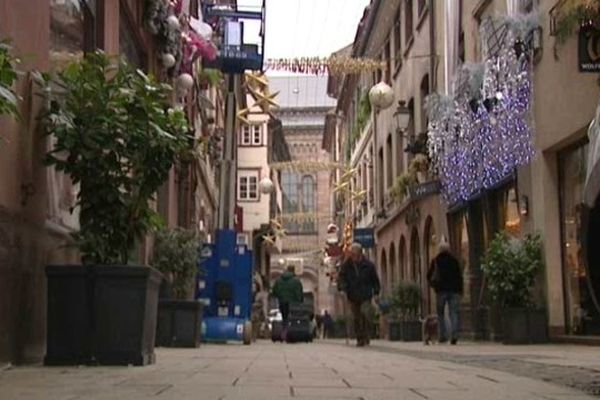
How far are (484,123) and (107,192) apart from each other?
31.7 ft

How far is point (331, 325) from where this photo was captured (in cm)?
3938

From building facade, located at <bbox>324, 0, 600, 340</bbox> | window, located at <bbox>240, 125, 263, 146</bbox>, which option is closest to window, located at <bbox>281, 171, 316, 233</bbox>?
window, located at <bbox>240, 125, 263, 146</bbox>

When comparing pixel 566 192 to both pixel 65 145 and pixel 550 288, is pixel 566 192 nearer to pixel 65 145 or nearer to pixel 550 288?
pixel 550 288

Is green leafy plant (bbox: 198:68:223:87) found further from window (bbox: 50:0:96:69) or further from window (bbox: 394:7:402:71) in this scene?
window (bbox: 50:0:96:69)

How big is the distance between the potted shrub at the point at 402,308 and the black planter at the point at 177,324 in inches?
349

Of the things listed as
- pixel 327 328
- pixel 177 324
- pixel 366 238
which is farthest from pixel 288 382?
pixel 327 328

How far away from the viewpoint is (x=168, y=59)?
15.7m

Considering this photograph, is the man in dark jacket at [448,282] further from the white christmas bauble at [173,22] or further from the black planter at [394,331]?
the white christmas bauble at [173,22]

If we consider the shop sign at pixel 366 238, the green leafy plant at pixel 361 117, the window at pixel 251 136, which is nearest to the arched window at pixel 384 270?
the shop sign at pixel 366 238

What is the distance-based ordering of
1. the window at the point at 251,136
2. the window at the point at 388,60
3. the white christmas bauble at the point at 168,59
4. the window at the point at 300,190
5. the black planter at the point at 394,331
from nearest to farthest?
the white christmas bauble at the point at 168,59 → the black planter at the point at 394,331 → the window at the point at 388,60 → the window at the point at 251,136 → the window at the point at 300,190

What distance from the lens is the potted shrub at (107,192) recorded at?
6961 millimetres

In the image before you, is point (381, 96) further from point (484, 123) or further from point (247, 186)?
point (247, 186)

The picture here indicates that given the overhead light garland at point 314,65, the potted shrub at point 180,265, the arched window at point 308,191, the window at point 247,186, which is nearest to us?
the potted shrub at point 180,265

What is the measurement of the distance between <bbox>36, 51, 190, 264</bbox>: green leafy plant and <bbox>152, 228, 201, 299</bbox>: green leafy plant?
23.6ft
